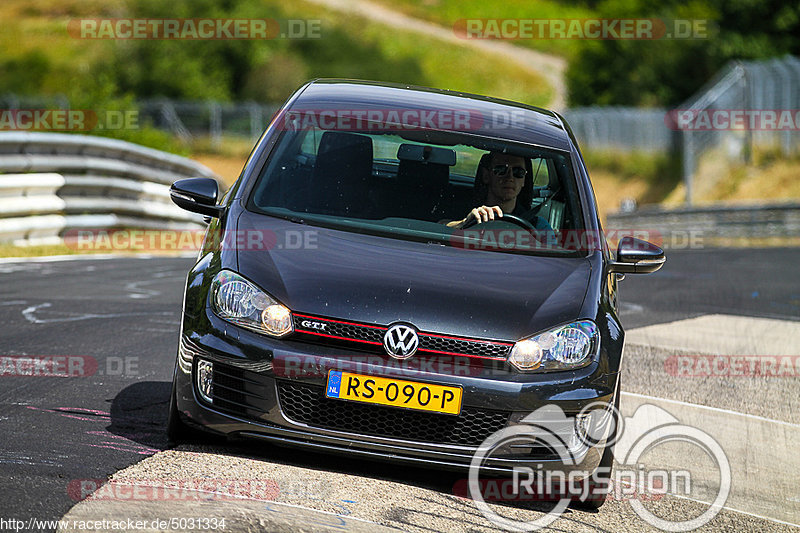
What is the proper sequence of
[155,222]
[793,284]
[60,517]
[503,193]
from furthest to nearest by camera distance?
[155,222] → [793,284] → [503,193] → [60,517]

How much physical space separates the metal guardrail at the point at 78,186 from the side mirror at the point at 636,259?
915 cm

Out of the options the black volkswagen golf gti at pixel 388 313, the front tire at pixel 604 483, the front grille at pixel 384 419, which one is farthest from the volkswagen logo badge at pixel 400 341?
the front tire at pixel 604 483

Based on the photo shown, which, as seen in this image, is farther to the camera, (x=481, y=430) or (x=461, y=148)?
(x=461, y=148)

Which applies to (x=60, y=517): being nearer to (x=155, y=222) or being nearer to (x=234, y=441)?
(x=234, y=441)

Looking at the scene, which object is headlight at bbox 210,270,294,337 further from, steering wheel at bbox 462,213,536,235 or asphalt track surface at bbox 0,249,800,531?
steering wheel at bbox 462,213,536,235

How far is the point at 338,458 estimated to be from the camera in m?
5.19

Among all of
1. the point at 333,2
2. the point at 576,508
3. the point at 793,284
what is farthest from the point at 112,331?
the point at 333,2

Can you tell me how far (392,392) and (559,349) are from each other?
0.72 metres

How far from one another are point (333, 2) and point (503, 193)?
95773 millimetres

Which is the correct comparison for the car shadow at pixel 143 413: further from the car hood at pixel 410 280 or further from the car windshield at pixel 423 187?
the car windshield at pixel 423 187

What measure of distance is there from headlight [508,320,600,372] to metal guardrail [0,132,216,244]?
969cm

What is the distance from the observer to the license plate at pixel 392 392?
4633 millimetres

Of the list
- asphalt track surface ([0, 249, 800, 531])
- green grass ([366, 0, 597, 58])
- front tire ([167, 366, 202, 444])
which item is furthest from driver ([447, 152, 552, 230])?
green grass ([366, 0, 597, 58])

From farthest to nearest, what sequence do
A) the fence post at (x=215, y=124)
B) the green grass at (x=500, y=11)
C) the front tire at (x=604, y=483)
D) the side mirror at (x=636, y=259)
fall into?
the green grass at (x=500, y=11) → the fence post at (x=215, y=124) → the side mirror at (x=636, y=259) → the front tire at (x=604, y=483)
